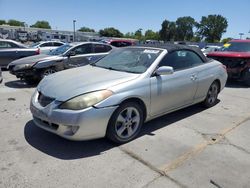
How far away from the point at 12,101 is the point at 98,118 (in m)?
3.70

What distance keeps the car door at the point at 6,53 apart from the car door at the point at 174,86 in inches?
349

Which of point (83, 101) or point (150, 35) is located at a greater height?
point (83, 101)

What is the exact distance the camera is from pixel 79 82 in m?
3.82

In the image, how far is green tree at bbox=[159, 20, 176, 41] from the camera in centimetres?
10256

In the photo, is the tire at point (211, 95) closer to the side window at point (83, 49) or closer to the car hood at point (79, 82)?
the car hood at point (79, 82)

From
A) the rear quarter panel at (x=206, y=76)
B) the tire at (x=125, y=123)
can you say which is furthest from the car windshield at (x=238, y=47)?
the tire at (x=125, y=123)

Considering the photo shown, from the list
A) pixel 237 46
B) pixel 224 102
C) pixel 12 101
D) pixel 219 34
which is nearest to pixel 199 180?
pixel 224 102

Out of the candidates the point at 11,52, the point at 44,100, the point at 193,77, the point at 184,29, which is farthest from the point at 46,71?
the point at 184,29

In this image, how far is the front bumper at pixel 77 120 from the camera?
3316 millimetres

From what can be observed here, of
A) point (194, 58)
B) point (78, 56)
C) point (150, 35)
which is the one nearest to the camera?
point (194, 58)

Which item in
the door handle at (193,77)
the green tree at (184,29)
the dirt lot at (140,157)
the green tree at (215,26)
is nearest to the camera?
the dirt lot at (140,157)

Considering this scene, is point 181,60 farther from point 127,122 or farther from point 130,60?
point 127,122

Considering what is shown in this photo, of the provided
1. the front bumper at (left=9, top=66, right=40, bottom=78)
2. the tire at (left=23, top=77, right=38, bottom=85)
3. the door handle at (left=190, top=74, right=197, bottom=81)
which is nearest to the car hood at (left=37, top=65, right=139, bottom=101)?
the door handle at (left=190, top=74, right=197, bottom=81)

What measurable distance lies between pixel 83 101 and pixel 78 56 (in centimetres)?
556
